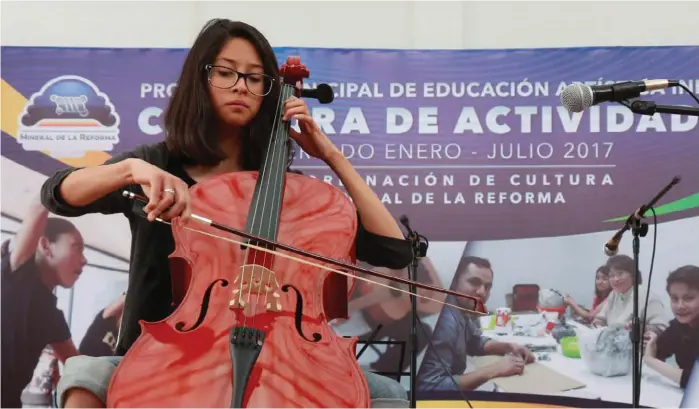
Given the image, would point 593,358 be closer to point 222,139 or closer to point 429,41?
point 429,41

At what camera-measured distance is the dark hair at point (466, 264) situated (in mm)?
3057

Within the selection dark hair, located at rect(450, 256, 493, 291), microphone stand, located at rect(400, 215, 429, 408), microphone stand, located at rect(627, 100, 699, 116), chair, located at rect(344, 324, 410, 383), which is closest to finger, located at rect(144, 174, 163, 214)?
microphone stand, located at rect(627, 100, 699, 116)

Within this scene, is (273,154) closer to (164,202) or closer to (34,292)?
(164,202)

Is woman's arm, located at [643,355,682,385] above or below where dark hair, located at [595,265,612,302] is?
below

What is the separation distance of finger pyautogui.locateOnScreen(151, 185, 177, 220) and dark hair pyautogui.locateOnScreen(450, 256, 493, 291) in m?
2.04

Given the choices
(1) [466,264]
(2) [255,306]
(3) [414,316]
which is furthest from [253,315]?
(1) [466,264]

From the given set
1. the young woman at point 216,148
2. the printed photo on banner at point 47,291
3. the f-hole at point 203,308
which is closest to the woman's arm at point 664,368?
the young woman at point 216,148

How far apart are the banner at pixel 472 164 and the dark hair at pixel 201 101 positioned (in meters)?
1.52

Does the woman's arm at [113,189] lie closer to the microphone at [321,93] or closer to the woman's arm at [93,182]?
the woman's arm at [93,182]

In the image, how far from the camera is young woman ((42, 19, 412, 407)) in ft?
4.69

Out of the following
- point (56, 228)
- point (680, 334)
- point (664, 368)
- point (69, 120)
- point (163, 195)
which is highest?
point (69, 120)

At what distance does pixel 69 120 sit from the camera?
123 inches

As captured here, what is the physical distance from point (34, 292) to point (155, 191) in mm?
2125

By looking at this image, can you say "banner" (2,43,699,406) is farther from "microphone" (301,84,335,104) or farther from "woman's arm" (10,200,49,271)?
"microphone" (301,84,335,104)
